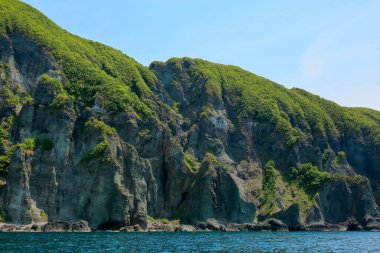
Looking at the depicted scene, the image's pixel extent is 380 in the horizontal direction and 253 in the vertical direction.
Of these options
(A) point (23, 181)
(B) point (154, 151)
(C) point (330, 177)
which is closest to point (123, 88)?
(B) point (154, 151)

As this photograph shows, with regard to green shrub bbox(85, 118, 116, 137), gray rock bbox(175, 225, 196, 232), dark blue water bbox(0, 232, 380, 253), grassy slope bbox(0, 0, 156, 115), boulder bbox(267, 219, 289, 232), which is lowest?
dark blue water bbox(0, 232, 380, 253)

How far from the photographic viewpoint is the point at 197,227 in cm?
15425

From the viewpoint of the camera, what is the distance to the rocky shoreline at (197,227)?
120750 millimetres

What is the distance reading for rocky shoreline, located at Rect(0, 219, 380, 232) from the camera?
121 metres

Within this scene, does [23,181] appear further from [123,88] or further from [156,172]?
[123,88]

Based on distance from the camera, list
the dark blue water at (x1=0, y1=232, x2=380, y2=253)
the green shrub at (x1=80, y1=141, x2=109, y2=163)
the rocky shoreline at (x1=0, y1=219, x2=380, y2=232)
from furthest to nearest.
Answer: the green shrub at (x1=80, y1=141, x2=109, y2=163), the rocky shoreline at (x1=0, y1=219, x2=380, y2=232), the dark blue water at (x1=0, y1=232, x2=380, y2=253)

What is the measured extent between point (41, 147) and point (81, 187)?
1585 cm

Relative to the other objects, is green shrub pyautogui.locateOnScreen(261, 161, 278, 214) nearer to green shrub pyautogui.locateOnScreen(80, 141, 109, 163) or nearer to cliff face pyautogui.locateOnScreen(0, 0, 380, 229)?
cliff face pyautogui.locateOnScreen(0, 0, 380, 229)

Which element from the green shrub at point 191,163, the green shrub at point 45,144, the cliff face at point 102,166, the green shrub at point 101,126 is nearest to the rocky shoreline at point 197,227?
the cliff face at point 102,166

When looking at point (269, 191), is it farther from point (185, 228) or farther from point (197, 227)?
point (185, 228)

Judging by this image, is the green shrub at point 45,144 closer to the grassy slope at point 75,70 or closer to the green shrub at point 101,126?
the green shrub at point 101,126

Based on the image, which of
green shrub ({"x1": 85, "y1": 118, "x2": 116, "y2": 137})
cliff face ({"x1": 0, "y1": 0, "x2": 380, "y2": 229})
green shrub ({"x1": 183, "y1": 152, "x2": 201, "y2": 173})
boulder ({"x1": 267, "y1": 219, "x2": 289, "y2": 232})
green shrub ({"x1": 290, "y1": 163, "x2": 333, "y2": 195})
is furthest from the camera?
green shrub ({"x1": 290, "y1": 163, "x2": 333, "y2": 195})

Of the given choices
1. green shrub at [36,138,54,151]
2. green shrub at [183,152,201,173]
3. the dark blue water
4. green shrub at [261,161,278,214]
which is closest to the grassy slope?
green shrub at [183,152,201,173]

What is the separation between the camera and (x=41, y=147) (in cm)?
14212
